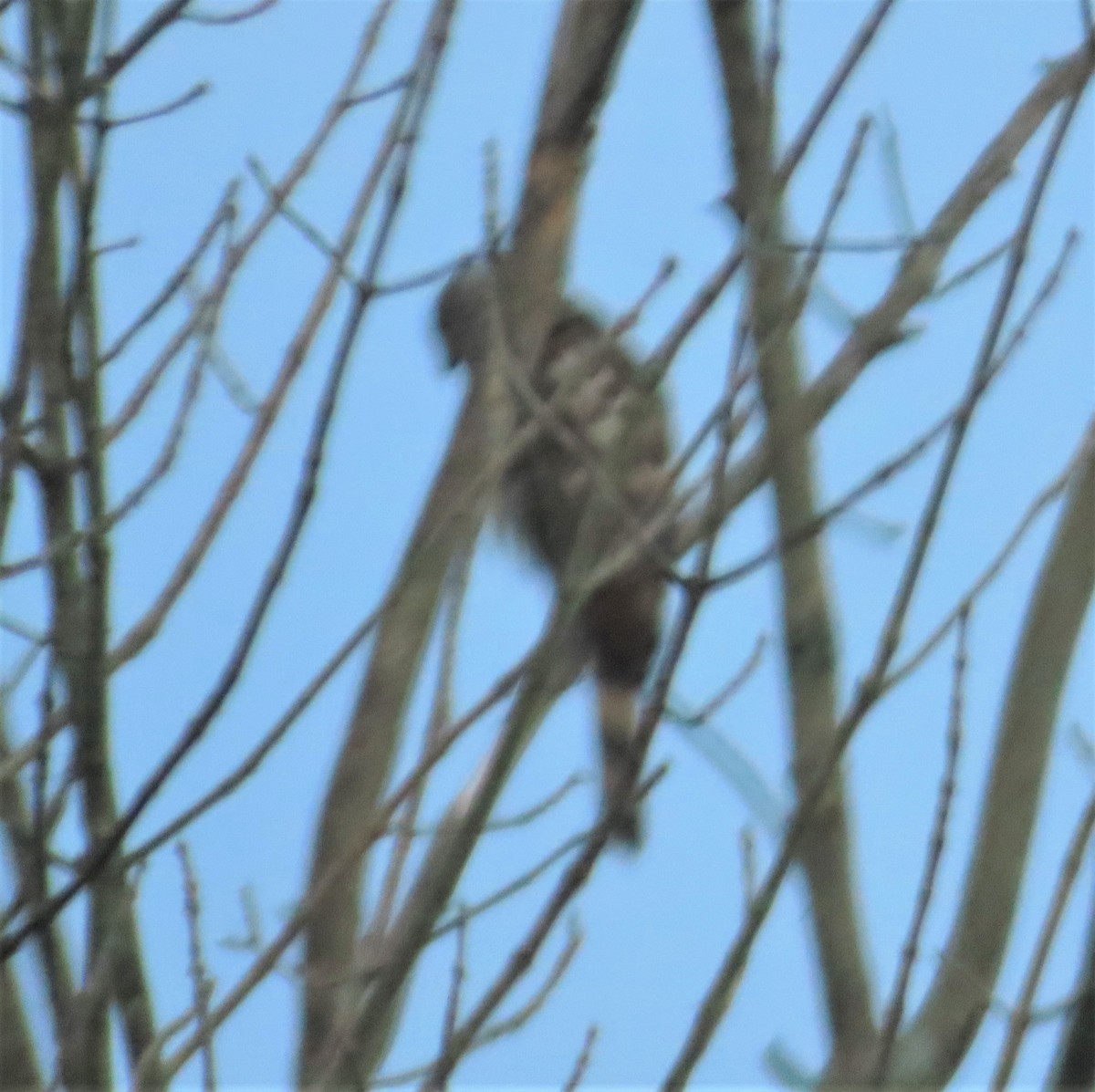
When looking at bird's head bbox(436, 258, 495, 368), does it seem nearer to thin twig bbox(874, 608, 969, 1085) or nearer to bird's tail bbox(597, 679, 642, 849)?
bird's tail bbox(597, 679, 642, 849)

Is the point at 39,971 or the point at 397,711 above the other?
the point at 397,711

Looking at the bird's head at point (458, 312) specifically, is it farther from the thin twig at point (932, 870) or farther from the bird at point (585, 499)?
the thin twig at point (932, 870)

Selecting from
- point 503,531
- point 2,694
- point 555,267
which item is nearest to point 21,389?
point 2,694

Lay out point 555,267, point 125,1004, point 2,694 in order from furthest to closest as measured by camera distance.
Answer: point 555,267
point 2,694
point 125,1004

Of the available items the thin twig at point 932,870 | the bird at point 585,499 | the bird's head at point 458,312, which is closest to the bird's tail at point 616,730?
the bird at point 585,499

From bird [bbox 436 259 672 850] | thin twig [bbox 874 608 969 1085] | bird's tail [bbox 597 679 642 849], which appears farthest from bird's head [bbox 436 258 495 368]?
thin twig [bbox 874 608 969 1085]

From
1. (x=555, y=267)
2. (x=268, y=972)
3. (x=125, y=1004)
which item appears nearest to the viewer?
(x=268, y=972)

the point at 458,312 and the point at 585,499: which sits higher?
the point at 458,312

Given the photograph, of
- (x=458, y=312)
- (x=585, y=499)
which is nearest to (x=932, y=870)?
(x=585, y=499)

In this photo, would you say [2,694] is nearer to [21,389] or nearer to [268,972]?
[21,389]

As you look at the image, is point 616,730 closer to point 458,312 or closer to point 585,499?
point 585,499

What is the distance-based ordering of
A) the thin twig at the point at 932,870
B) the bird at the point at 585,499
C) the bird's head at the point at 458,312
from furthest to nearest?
the bird's head at the point at 458,312
the bird at the point at 585,499
the thin twig at the point at 932,870
